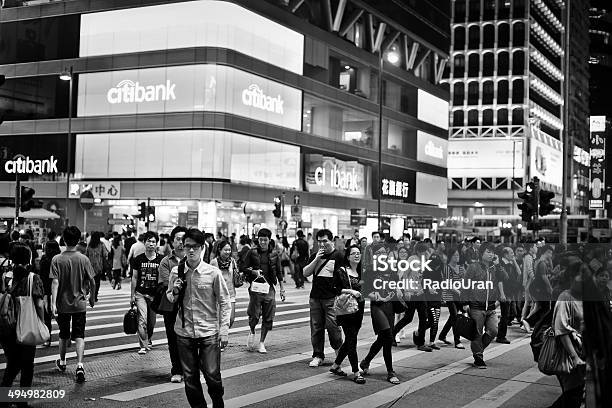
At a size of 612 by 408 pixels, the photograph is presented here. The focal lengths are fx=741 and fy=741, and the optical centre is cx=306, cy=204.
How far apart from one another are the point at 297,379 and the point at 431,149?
5866cm

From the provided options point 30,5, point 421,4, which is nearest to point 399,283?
point 30,5

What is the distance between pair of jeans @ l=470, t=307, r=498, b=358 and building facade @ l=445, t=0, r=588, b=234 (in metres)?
85.2

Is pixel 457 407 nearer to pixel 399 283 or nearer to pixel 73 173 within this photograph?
pixel 399 283

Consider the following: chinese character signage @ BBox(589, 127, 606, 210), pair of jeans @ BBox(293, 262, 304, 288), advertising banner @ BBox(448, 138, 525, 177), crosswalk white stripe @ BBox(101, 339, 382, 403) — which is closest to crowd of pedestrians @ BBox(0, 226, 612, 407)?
crosswalk white stripe @ BBox(101, 339, 382, 403)

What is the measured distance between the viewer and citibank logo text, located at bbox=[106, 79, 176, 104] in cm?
4119

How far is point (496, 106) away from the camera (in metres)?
99.1

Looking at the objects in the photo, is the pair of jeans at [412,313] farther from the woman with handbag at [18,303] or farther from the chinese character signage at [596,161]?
the chinese character signage at [596,161]

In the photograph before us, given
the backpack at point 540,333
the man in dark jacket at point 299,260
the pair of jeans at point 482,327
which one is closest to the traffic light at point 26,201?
the man in dark jacket at point 299,260

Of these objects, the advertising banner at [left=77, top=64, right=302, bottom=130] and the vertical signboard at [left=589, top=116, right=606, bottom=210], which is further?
the vertical signboard at [left=589, top=116, right=606, bottom=210]

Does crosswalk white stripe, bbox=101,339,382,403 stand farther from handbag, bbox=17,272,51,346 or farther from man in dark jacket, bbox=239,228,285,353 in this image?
handbag, bbox=17,272,51,346

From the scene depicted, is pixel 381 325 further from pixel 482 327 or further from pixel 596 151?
pixel 596 151

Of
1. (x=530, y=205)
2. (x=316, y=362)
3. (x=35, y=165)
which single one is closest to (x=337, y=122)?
(x=35, y=165)

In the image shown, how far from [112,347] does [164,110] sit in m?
30.2

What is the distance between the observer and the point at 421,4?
6600 cm
